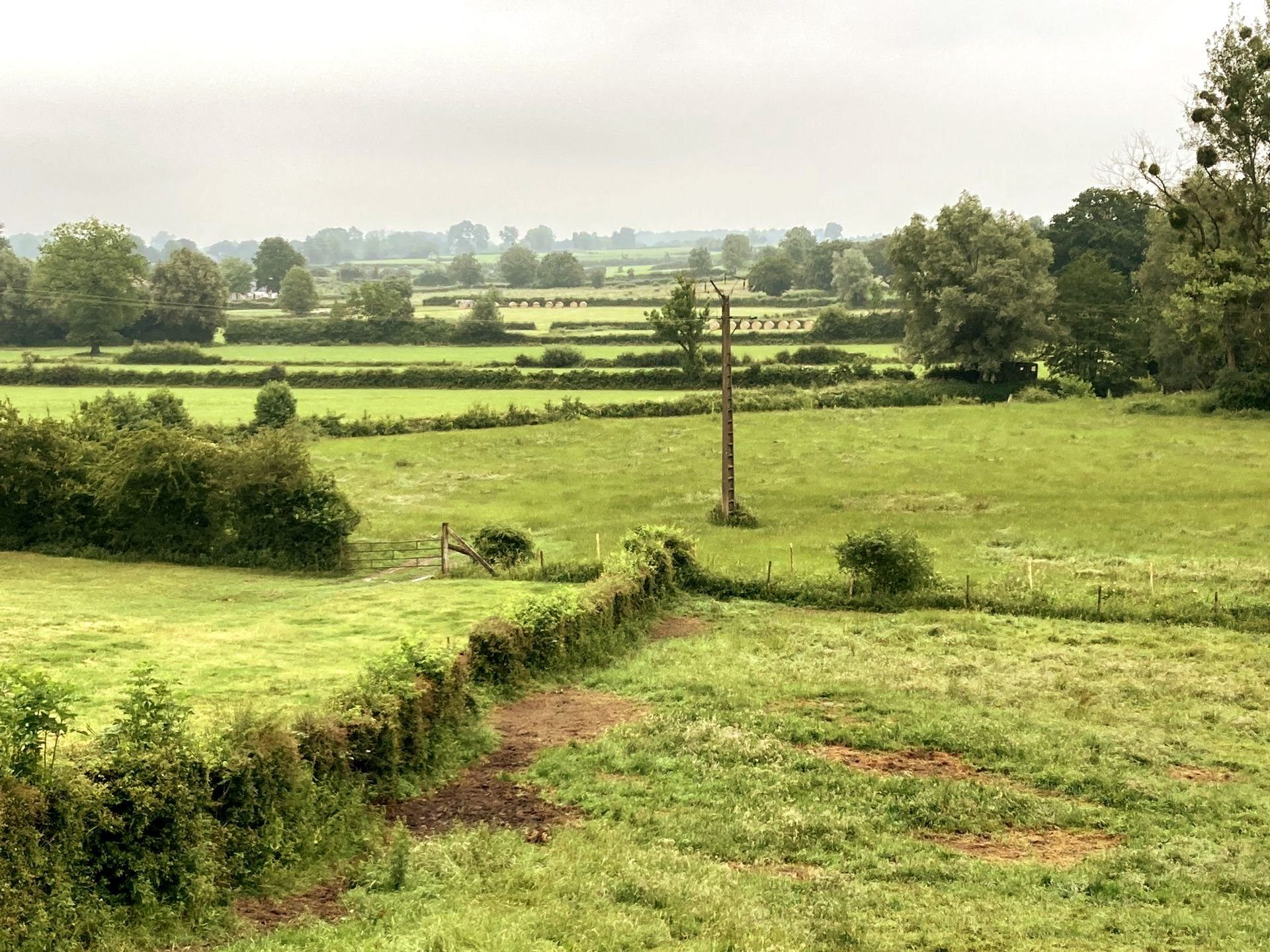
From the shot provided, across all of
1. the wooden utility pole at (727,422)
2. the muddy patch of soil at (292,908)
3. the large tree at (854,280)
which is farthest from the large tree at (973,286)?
the muddy patch of soil at (292,908)

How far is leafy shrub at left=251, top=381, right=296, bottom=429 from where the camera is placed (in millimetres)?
66750

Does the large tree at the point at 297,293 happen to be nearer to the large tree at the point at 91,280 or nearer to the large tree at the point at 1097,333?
the large tree at the point at 91,280

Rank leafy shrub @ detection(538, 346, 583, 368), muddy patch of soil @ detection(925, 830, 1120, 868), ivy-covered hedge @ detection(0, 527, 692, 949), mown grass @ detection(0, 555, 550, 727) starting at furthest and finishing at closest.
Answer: leafy shrub @ detection(538, 346, 583, 368), mown grass @ detection(0, 555, 550, 727), muddy patch of soil @ detection(925, 830, 1120, 868), ivy-covered hedge @ detection(0, 527, 692, 949)

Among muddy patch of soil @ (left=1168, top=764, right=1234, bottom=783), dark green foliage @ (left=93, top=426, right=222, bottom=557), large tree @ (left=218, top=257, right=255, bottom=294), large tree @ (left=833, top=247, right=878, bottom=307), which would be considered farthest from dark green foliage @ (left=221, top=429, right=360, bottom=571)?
large tree @ (left=218, top=257, right=255, bottom=294)

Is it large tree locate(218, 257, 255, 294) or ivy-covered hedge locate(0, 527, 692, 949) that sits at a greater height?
large tree locate(218, 257, 255, 294)

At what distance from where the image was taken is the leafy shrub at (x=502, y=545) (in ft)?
125

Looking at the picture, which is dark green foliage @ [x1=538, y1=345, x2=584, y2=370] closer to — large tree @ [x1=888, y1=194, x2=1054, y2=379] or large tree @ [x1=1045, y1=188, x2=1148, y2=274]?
large tree @ [x1=888, y1=194, x2=1054, y2=379]

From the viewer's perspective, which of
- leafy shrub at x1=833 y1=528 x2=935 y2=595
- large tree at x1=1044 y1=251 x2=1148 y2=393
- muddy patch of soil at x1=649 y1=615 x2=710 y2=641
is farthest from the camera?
large tree at x1=1044 y1=251 x2=1148 y2=393

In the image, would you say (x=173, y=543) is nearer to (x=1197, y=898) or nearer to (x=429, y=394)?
(x=1197, y=898)

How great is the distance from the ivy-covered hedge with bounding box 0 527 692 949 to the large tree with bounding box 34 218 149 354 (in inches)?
3761

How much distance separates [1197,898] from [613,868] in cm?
722

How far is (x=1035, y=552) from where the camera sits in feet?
123

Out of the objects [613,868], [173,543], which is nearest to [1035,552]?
[613,868]

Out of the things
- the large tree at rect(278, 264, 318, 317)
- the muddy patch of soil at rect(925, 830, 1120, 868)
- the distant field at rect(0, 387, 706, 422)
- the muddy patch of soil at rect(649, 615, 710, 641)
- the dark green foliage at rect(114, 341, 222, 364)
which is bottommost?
the muddy patch of soil at rect(649, 615, 710, 641)
